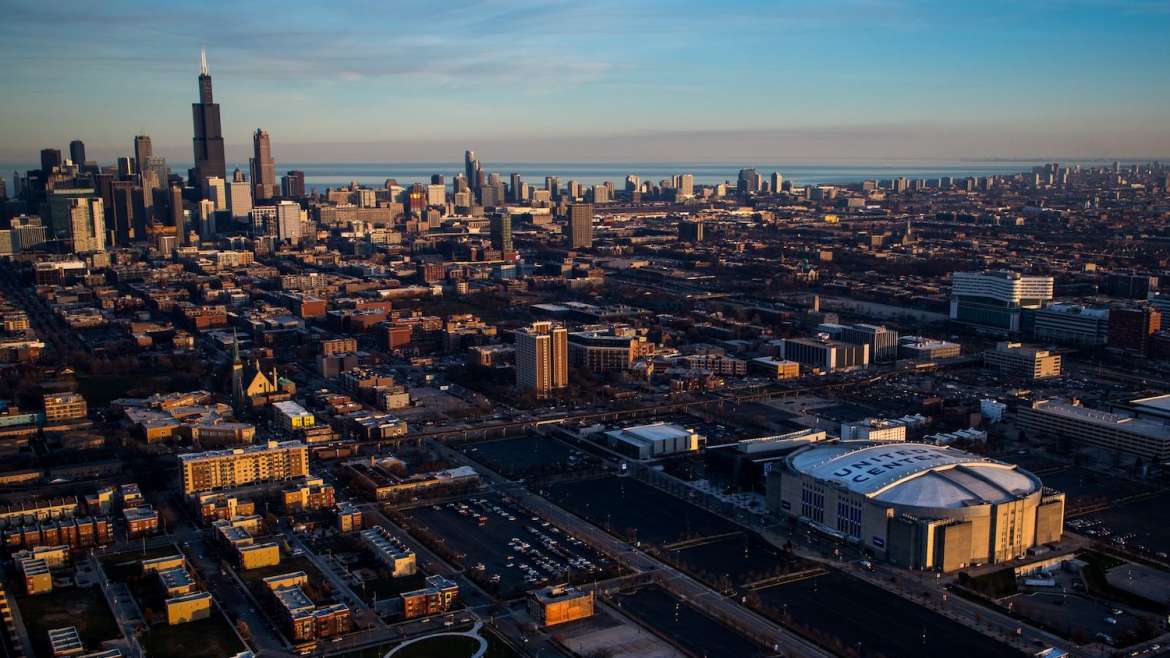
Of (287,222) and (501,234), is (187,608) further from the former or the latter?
(287,222)

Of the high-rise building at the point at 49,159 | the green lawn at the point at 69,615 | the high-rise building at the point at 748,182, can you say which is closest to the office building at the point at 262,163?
the high-rise building at the point at 49,159

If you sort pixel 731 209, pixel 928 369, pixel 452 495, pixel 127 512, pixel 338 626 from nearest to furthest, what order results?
pixel 338 626, pixel 127 512, pixel 452 495, pixel 928 369, pixel 731 209

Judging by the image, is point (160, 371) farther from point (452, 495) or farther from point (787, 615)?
point (787, 615)

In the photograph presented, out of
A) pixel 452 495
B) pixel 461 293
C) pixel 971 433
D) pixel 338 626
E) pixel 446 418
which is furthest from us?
pixel 461 293

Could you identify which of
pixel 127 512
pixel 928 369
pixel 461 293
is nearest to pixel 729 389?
pixel 928 369

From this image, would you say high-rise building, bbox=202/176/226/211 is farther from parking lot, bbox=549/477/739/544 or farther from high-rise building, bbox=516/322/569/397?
parking lot, bbox=549/477/739/544

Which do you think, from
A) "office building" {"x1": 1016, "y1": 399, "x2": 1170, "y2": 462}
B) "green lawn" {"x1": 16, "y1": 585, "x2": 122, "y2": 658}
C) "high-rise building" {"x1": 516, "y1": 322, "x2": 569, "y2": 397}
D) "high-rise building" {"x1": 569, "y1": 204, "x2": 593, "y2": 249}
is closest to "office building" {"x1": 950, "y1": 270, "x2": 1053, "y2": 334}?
"office building" {"x1": 1016, "y1": 399, "x2": 1170, "y2": 462}
